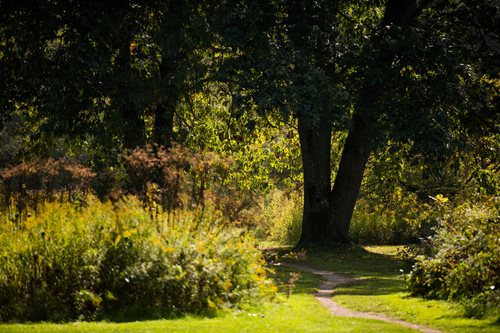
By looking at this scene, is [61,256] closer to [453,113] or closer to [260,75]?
[260,75]

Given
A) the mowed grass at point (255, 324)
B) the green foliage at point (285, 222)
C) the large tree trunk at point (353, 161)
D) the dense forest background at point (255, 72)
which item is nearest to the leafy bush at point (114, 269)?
the mowed grass at point (255, 324)

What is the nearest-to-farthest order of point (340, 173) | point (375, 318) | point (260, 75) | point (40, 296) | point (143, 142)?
1. point (40, 296)
2. point (375, 318)
3. point (260, 75)
4. point (143, 142)
5. point (340, 173)

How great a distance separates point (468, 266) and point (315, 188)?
12.3 m

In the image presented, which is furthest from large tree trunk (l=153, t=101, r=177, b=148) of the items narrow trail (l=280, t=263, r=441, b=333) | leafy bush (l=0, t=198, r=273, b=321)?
leafy bush (l=0, t=198, r=273, b=321)

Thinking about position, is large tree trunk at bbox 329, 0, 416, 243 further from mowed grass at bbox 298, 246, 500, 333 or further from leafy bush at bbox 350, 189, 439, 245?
leafy bush at bbox 350, 189, 439, 245

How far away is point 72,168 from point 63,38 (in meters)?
8.68

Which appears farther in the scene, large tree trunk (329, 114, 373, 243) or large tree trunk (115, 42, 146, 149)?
large tree trunk (329, 114, 373, 243)

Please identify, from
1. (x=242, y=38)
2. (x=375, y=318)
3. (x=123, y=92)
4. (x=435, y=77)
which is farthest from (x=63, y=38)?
(x=375, y=318)

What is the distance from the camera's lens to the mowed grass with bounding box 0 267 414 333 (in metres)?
9.80

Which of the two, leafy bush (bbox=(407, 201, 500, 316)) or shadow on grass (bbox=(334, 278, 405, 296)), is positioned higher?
leafy bush (bbox=(407, 201, 500, 316))

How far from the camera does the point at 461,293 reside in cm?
1292

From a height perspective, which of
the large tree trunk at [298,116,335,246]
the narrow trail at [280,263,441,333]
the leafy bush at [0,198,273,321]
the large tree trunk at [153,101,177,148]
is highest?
the large tree trunk at [153,101,177,148]

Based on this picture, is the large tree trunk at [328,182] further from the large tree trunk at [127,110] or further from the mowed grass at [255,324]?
the mowed grass at [255,324]

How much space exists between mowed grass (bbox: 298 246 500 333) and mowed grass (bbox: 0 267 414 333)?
38.1 inches
